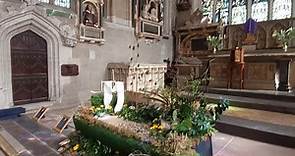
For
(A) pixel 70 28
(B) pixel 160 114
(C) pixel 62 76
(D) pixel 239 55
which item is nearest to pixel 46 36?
(A) pixel 70 28

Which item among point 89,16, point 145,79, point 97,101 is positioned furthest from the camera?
point 145,79

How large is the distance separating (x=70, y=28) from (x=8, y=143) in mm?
3878

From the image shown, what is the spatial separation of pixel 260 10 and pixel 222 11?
149cm

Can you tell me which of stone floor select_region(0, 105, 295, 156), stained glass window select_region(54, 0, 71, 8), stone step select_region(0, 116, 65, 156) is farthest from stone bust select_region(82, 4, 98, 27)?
stone floor select_region(0, 105, 295, 156)

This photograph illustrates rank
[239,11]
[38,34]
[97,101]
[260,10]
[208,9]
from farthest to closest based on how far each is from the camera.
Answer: [208,9], [239,11], [260,10], [38,34], [97,101]

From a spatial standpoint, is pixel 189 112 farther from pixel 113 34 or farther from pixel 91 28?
pixel 113 34

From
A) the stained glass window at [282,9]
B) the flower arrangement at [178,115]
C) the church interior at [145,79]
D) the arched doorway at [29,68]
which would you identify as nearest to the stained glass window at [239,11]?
the church interior at [145,79]

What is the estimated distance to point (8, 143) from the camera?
3.29m

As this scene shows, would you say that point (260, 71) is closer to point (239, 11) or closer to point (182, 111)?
point (239, 11)

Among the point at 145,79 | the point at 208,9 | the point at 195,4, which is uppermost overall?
the point at 195,4

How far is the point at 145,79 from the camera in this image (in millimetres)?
7570

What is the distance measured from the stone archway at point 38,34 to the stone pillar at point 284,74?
5986 mm

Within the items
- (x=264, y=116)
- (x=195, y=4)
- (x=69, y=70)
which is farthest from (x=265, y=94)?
(x=195, y=4)

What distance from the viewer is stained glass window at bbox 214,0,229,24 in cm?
968
